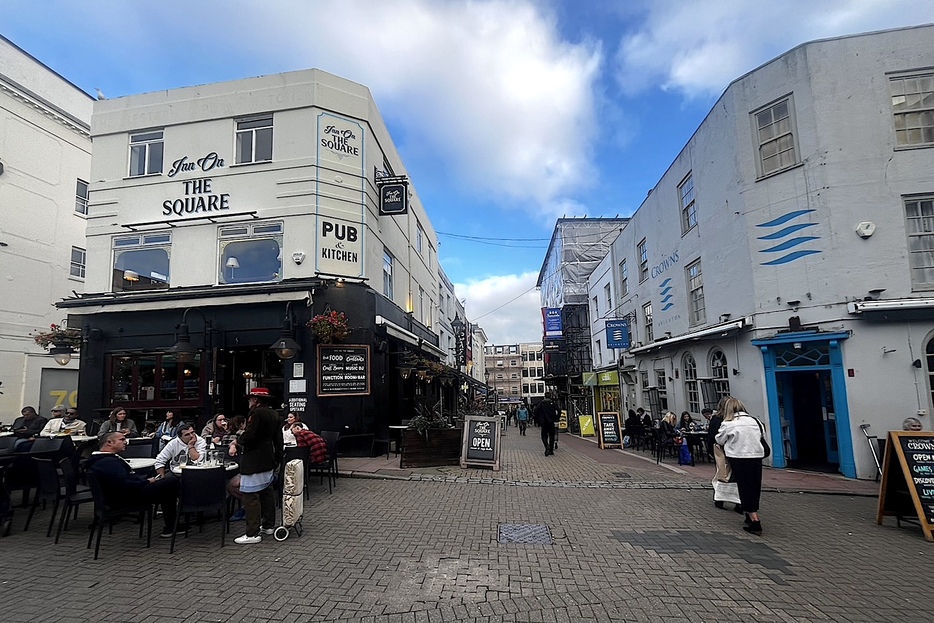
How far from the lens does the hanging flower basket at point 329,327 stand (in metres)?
11.7

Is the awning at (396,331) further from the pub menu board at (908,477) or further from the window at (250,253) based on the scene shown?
the pub menu board at (908,477)

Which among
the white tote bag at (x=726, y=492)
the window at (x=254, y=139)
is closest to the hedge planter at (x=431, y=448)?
the white tote bag at (x=726, y=492)

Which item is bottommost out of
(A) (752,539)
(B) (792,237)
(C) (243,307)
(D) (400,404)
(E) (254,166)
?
(A) (752,539)

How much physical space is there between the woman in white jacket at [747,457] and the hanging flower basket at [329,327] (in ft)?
27.8

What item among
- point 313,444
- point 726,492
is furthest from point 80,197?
point 726,492

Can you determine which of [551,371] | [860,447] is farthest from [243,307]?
[551,371]

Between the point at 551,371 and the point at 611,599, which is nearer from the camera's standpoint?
the point at 611,599

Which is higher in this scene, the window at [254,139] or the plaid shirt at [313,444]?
the window at [254,139]

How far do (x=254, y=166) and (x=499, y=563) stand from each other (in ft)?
40.0

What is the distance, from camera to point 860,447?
977cm

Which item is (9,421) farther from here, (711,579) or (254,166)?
(711,579)

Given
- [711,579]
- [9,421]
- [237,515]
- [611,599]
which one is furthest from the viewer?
[9,421]

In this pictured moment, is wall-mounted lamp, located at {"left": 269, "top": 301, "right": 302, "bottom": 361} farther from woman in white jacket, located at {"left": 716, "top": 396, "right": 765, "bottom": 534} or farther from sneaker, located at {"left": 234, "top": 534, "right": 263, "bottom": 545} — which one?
woman in white jacket, located at {"left": 716, "top": 396, "right": 765, "bottom": 534}

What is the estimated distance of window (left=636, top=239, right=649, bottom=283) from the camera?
18473mm
